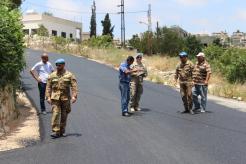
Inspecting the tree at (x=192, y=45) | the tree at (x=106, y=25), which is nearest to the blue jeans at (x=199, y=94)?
the tree at (x=192, y=45)

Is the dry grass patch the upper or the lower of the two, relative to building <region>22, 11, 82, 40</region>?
lower

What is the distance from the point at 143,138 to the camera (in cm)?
1140

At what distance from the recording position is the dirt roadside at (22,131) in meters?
11.4

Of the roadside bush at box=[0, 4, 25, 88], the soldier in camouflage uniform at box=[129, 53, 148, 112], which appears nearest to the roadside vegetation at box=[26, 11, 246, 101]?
the soldier in camouflage uniform at box=[129, 53, 148, 112]

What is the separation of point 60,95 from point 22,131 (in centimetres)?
176

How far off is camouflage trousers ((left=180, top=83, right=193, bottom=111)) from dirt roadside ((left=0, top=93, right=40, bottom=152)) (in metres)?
4.18

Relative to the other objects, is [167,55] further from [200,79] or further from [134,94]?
[134,94]

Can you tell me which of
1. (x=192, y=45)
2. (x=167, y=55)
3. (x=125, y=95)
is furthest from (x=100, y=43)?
(x=125, y=95)

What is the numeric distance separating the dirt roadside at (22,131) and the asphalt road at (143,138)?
28 cm

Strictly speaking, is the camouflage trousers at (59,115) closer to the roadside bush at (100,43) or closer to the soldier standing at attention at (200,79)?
the soldier standing at attention at (200,79)

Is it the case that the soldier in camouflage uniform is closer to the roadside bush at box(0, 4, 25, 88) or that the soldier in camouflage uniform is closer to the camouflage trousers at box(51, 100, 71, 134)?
the roadside bush at box(0, 4, 25, 88)

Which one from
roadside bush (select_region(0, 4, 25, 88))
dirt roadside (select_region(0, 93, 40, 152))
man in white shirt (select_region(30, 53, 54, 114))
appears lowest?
dirt roadside (select_region(0, 93, 40, 152))

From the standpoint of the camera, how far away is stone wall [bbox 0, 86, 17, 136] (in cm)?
1315

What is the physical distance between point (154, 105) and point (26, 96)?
5084 mm
